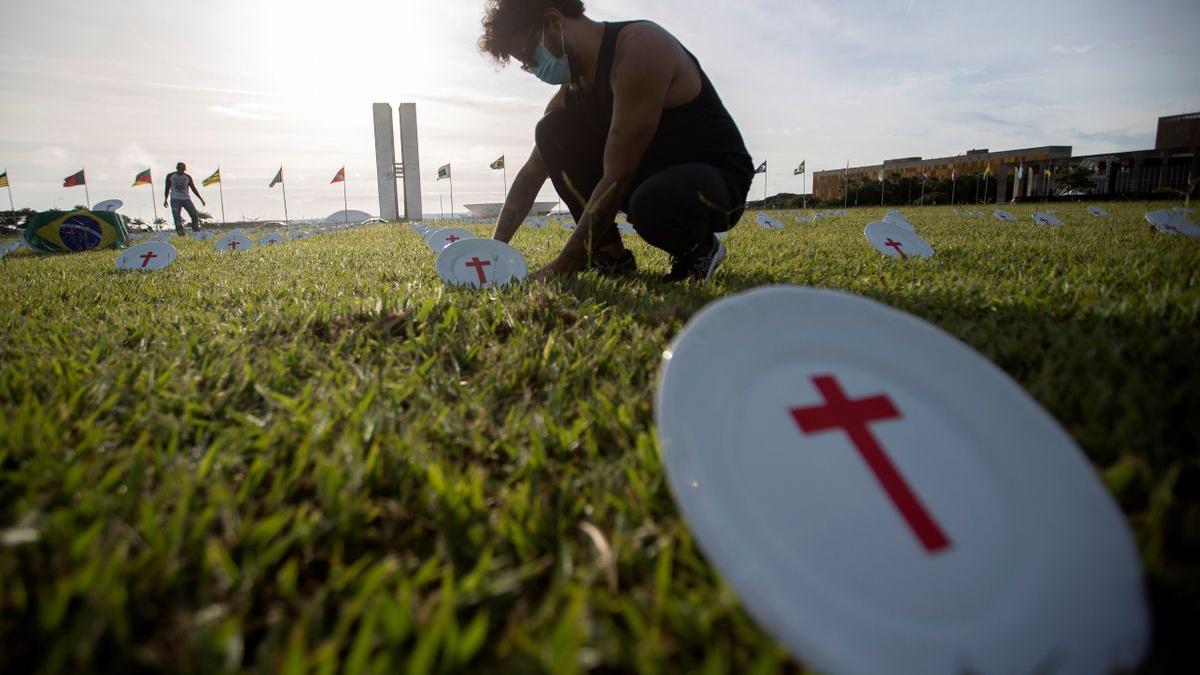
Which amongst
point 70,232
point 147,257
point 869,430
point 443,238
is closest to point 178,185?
point 70,232

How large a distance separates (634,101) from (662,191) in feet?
1.42

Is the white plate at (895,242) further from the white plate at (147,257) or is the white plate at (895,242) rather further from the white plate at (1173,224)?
the white plate at (147,257)

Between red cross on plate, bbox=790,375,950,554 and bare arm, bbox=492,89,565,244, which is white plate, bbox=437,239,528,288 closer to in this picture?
bare arm, bbox=492,89,565,244

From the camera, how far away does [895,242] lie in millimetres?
4016

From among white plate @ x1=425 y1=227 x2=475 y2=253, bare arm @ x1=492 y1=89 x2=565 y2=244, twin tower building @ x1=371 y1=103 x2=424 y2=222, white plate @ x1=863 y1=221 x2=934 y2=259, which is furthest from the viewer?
twin tower building @ x1=371 y1=103 x2=424 y2=222

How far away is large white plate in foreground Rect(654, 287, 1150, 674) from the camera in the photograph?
626 mm

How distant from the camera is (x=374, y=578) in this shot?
0.77m

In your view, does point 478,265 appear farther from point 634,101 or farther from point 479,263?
point 634,101

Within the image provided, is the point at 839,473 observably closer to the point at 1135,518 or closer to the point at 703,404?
the point at 703,404

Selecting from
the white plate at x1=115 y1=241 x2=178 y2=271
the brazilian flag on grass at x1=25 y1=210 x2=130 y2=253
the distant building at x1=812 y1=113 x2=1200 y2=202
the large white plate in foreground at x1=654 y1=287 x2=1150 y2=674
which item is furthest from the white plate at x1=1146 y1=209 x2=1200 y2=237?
the distant building at x1=812 y1=113 x2=1200 y2=202

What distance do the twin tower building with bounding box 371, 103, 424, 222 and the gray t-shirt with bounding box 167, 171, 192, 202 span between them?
3312 centimetres

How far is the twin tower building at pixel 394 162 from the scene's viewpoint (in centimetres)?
4525

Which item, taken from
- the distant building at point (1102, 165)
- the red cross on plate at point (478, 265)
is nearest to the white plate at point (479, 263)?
the red cross on plate at point (478, 265)

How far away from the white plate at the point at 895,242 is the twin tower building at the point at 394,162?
45.2m
